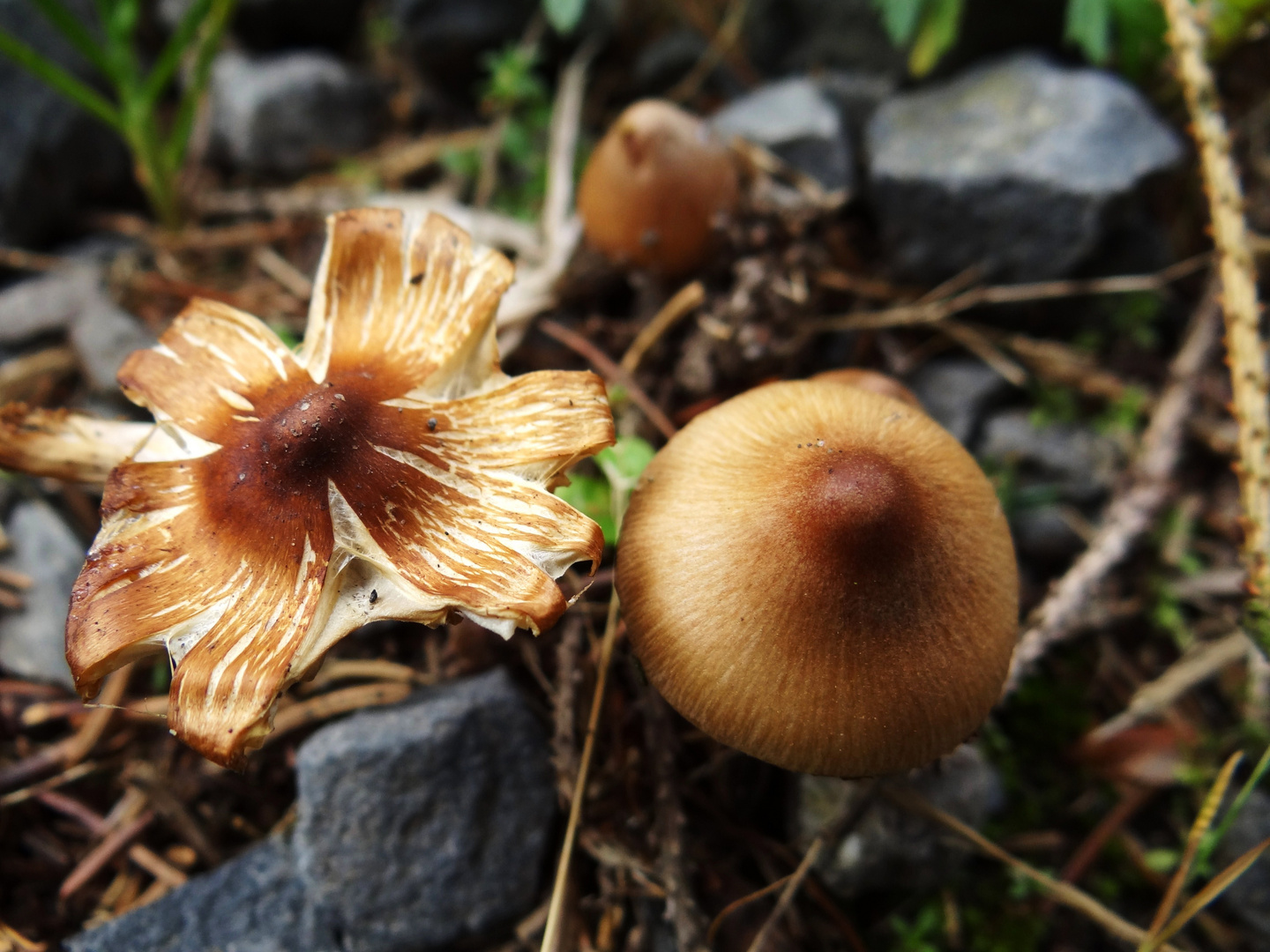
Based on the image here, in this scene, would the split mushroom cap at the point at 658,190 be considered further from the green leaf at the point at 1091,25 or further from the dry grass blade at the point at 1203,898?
the dry grass blade at the point at 1203,898

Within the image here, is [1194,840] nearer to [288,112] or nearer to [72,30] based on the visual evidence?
[288,112]

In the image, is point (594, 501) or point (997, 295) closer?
point (594, 501)

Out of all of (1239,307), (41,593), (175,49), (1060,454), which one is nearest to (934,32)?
(1239,307)

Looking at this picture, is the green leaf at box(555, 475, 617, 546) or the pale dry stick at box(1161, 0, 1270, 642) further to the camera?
the green leaf at box(555, 475, 617, 546)

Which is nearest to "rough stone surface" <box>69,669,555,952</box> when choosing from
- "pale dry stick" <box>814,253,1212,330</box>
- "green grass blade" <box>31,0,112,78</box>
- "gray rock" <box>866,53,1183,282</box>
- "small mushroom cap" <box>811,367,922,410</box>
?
"small mushroom cap" <box>811,367,922,410</box>

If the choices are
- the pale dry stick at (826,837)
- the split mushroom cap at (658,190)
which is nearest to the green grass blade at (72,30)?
the split mushroom cap at (658,190)

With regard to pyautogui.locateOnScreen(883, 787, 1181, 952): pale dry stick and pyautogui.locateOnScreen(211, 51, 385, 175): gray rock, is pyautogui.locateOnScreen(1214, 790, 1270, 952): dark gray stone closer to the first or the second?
pyautogui.locateOnScreen(883, 787, 1181, 952): pale dry stick
